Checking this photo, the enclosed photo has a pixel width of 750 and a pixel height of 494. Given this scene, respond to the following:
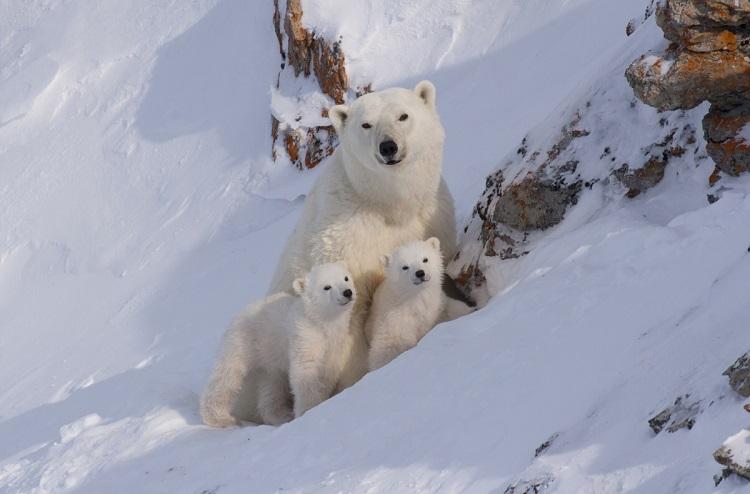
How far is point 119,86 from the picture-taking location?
20.9m

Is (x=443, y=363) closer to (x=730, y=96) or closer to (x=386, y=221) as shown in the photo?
(x=386, y=221)

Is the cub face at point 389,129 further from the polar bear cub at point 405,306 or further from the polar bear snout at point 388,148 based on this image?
the polar bear cub at point 405,306

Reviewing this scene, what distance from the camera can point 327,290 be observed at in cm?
828

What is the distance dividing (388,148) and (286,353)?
1814 mm

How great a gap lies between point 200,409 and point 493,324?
2719mm

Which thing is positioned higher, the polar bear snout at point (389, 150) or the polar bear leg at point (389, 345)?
the polar bear snout at point (389, 150)

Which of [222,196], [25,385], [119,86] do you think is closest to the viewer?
[25,385]

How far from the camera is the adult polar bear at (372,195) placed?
8.60 m

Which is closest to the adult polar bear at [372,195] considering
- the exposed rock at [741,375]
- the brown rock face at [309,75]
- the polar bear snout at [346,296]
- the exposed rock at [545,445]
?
the polar bear snout at [346,296]

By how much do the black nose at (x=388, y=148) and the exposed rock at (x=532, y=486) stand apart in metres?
3.53

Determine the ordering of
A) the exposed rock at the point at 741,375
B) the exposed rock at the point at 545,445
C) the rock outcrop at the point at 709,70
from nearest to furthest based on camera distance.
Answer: the exposed rock at the point at 741,375 < the exposed rock at the point at 545,445 < the rock outcrop at the point at 709,70

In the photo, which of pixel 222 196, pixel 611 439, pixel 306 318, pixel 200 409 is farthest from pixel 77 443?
pixel 222 196

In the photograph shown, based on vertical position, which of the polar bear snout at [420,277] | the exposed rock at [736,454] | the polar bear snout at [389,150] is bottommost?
the exposed rock at [736,454]

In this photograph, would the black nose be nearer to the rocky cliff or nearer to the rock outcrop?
the rock outcrop
